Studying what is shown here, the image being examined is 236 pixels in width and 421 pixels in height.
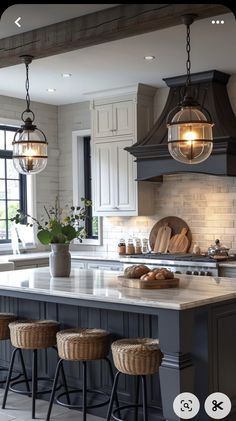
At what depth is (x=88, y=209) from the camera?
7.78m

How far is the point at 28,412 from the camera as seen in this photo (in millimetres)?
4062

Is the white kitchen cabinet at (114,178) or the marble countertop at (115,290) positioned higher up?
the white kitchen cabinet at (114,178)

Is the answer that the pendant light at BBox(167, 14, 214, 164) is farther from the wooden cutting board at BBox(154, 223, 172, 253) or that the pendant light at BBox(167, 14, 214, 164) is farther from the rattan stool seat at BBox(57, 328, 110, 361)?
the wooden cutting board at BBox(154, 223, 172, 253)

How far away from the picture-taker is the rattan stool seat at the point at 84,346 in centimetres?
362

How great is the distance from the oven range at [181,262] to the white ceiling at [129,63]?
193 centimetres

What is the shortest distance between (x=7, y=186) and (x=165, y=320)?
4.63 metres

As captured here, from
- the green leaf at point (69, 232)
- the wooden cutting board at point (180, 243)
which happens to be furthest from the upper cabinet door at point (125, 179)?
the green leaf at point (69, 232)

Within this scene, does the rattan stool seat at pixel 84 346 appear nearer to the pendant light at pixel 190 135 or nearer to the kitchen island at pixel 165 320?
the kitchen island at pixel 165 320

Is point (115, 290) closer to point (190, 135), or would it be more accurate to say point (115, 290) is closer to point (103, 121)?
point (190, 135)

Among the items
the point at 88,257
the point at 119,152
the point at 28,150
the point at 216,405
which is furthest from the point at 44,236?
the point at 119,152

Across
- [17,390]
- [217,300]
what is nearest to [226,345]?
[217,300]

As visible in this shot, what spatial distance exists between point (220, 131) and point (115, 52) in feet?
4.26

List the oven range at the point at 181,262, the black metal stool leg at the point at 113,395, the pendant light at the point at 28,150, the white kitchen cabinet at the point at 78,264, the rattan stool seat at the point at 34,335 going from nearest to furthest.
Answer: the black metal stool leg at the point at 113,395
the rattan stool seat at the point at 34,335
the pendant light at the point at 28,150
the oven range at the point at 181,262
the white kitchen cabinet at the point at 78,264

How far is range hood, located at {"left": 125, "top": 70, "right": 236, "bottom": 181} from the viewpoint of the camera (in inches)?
221
